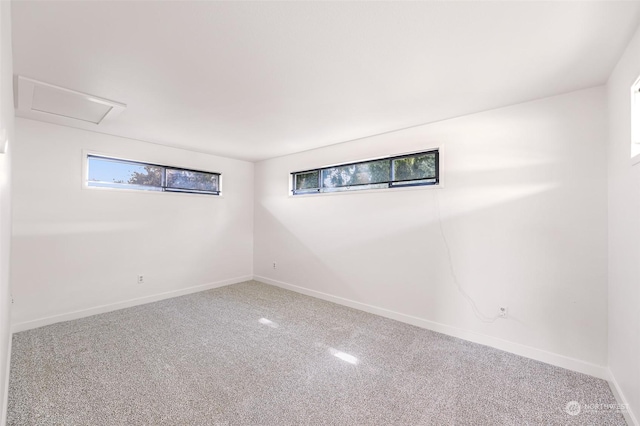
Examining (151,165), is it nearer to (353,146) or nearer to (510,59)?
(353,146)

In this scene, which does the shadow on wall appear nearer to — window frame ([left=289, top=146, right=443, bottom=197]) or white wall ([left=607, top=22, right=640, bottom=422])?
window frame ([left=289, top=146, right=443, bottom=197])

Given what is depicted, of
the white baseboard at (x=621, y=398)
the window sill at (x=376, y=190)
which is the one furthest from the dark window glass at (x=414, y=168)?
the white baseboard at (x=621, y=398)

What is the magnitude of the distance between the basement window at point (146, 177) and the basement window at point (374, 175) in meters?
1.57

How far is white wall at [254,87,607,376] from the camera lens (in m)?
2.29

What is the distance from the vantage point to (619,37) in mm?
1674

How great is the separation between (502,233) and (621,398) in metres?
1.36

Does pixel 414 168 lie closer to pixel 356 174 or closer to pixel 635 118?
pixel 356 174

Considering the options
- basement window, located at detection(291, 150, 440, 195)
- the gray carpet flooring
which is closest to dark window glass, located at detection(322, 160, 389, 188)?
basement window, located at detection(291, 150, 440, 195)

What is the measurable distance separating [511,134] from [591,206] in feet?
2.95

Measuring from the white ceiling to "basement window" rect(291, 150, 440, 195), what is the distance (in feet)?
1.97

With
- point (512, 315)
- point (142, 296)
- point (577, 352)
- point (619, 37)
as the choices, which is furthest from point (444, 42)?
point (142, 296)

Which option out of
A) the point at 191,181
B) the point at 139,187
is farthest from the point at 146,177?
the point at 191,181

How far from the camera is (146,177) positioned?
13.4 feet

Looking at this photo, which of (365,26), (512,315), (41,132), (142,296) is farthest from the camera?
(142,296)
